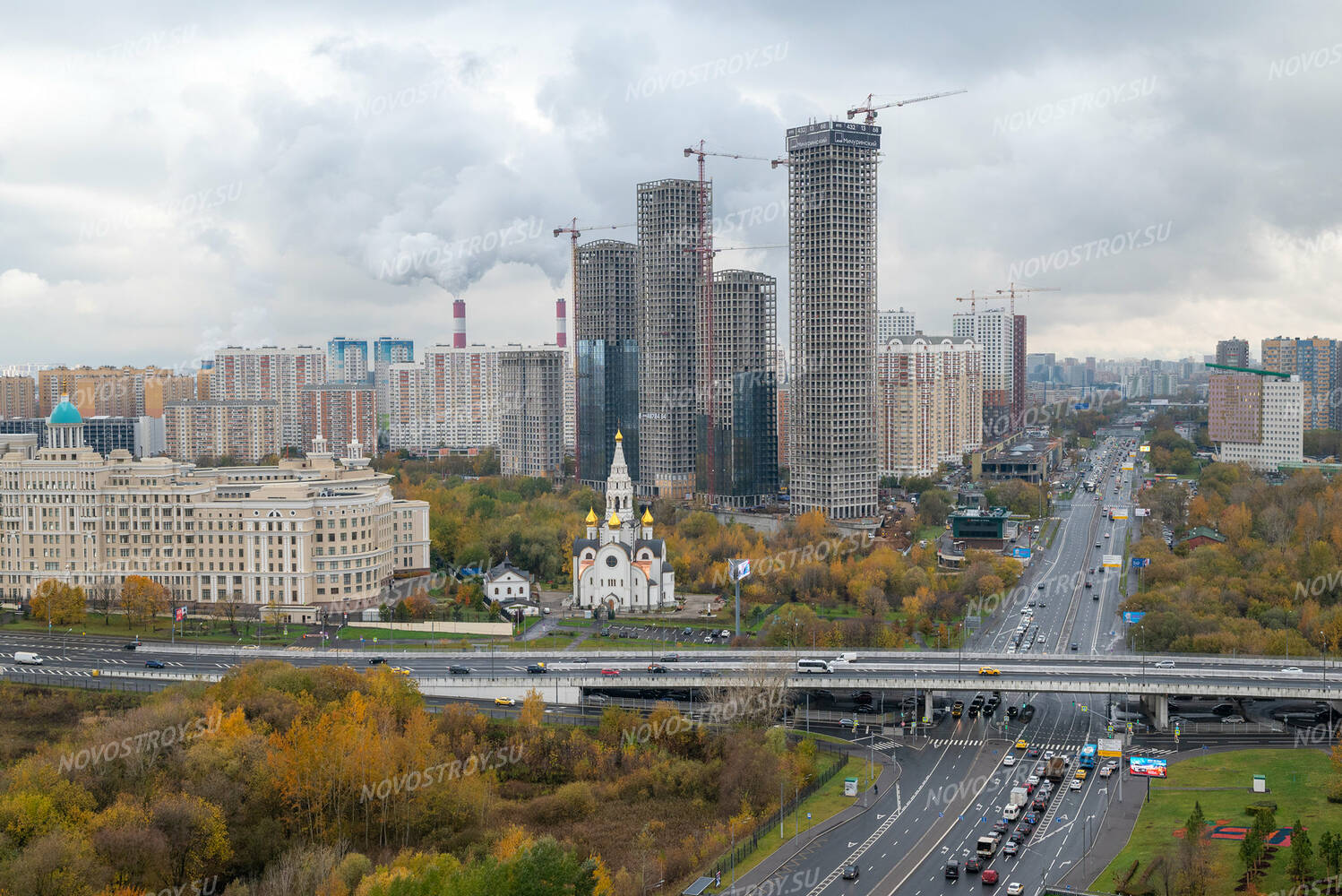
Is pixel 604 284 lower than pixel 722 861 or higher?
higher

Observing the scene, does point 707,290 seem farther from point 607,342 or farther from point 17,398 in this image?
point 17,398

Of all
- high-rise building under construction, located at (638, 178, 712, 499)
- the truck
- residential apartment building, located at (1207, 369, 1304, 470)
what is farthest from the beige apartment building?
residential apartment building, located at (1207, 369, 1304, 470)

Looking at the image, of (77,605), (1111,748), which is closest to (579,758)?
(1111,748)

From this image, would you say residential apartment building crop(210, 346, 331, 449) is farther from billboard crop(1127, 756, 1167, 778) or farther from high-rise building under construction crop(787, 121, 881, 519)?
billboard crop(1127, 756, 1167, 778)

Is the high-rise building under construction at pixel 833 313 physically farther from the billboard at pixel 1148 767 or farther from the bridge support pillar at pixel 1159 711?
the billboard at pixel 1148 767

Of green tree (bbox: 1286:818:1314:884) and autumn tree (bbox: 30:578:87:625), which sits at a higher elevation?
autumn tree (bbox: 30:578:87:625)

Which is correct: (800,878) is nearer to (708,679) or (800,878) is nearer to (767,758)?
(767,758)
